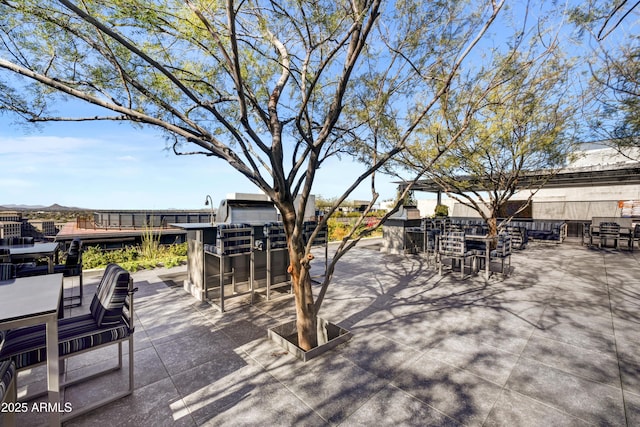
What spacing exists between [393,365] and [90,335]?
9.21ft

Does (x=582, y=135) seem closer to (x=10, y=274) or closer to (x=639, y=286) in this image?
(x=639, y=286)

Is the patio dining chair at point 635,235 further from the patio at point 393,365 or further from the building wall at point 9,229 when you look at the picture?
the building wall at point 9,229

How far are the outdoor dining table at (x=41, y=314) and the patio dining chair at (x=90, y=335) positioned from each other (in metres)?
0.31

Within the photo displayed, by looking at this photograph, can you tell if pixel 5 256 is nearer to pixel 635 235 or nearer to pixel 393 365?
pixel 393 365

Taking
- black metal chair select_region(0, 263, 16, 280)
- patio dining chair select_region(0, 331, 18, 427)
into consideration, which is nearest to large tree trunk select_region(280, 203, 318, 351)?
patio dining chair select_region(0, 331, 18, 427)

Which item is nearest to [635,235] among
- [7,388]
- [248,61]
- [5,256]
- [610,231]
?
[610,231]

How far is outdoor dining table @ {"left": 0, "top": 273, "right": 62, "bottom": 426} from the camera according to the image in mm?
1615

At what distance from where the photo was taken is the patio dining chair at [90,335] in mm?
1940

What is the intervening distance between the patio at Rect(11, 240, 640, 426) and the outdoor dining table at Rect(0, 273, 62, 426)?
0.52 metres

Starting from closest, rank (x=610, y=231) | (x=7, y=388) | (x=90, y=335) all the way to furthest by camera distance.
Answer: (x=7, y=388) → (x=90, y=335) → (x=610, y=231)

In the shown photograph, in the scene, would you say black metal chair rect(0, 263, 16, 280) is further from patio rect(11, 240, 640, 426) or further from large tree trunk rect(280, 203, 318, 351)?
large tree trunk rect(280, 203, 318, 351)

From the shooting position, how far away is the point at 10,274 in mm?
3031

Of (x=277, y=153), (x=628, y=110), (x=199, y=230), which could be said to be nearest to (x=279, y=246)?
(x=199, y=230)

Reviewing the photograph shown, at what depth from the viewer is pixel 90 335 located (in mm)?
2180
